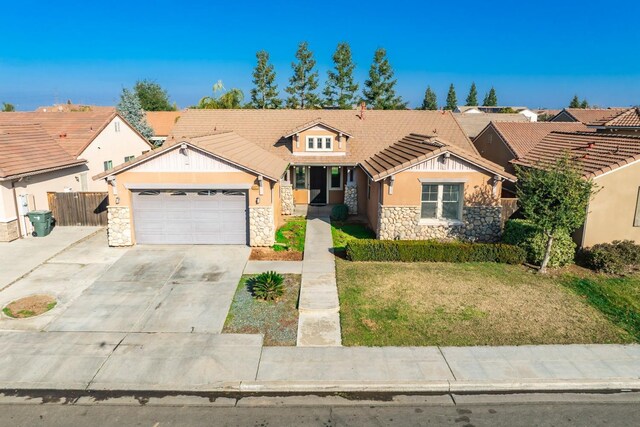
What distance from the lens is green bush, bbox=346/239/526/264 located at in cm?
1555

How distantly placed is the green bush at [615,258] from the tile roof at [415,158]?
397 cm

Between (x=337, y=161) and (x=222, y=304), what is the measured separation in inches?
516

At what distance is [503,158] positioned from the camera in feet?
89.0

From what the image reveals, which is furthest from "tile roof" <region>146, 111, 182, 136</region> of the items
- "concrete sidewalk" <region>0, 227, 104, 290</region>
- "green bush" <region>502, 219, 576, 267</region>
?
"green bush" <region>502, 219, 576, 267</region>

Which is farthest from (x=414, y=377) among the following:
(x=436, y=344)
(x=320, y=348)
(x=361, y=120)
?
(x=361, y=120)

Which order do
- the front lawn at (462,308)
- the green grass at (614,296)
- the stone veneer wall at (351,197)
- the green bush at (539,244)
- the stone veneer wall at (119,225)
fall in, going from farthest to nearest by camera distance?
1. the stone veneer wall at (351,197)
2. the stone veneer wall at (119,225)
3. the green bush at (539,244)
4. the green grass at (614,296)
5. the front lawn at (462,308)

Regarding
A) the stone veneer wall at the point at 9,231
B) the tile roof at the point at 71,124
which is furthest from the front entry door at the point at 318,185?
the stone veneer wall at the point at 9,231

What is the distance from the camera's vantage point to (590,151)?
17734 millimetres

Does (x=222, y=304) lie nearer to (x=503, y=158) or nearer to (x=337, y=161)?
(x=337, y=161)

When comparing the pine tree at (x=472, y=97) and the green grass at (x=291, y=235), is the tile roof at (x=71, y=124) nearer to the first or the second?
the green grass at (x=291, y=235)

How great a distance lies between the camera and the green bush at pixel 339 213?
21562 millimetres

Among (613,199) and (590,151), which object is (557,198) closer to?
(613,199)

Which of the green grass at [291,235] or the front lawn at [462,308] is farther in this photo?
the green grass at [291,235]

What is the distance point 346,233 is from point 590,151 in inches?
417
